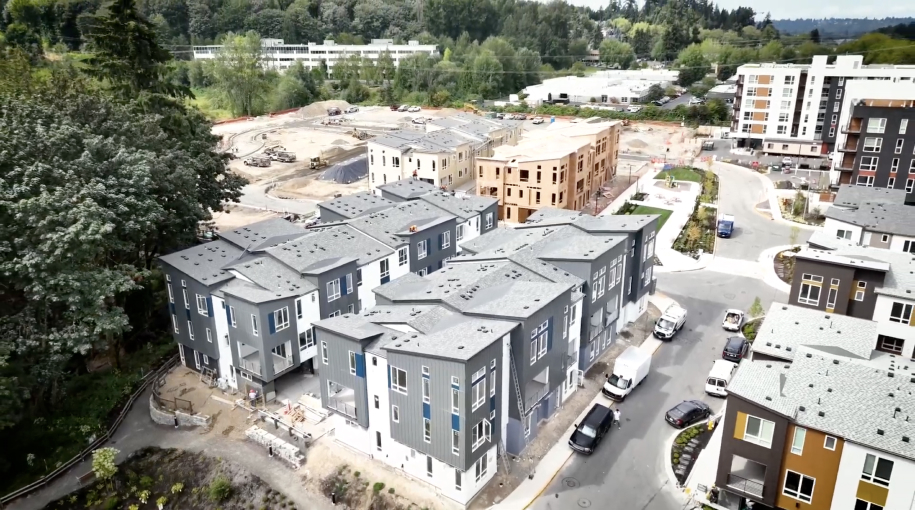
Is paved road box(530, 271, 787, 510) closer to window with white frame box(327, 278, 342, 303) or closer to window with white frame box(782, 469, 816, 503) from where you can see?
window with white frame box(782, 469, 816, 503)

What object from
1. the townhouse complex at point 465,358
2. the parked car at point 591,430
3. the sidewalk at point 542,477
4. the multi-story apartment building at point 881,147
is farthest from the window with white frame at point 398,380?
the multi-story apartment building at point 881,147

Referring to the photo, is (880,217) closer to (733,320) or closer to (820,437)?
(733,320)

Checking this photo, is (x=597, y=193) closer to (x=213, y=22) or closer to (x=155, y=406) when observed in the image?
(x=155, y=406)

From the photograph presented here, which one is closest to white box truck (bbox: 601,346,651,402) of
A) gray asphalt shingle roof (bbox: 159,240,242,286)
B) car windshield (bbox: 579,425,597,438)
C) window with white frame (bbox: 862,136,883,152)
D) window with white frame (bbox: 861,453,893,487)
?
car windshield (bbox: 579,425,597,438)

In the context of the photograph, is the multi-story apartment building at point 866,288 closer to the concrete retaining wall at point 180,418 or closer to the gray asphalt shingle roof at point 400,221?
the gray asphalt shingle roof at point 400,221

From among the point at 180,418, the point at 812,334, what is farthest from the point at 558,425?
the point at 180,418

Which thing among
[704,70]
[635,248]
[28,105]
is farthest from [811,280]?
[704,70]
